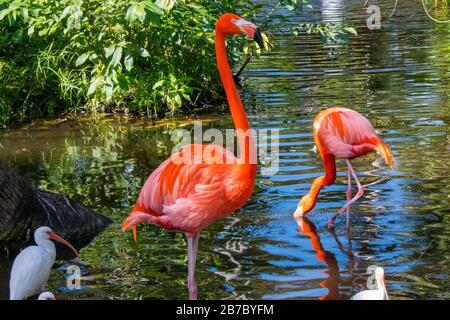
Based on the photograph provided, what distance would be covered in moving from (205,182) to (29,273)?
3.67 ft

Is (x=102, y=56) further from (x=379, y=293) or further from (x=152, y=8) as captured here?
(x=379, y=293)

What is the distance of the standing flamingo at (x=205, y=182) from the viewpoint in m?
4.69

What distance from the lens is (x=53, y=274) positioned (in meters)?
5.58

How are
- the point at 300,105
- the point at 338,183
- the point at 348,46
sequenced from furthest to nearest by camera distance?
the point at 348,46
the point at 300,105
the point at 338,183

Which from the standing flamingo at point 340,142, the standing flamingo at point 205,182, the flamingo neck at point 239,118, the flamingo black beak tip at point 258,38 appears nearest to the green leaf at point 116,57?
the standing flamingo at point 340,142

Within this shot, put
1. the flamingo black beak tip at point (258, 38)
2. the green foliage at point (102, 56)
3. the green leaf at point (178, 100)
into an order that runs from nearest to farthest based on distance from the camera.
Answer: the flamingo black beak tip at point (258, 38), the green foliage at point (102, 56), the green leaf at point (178, 100)

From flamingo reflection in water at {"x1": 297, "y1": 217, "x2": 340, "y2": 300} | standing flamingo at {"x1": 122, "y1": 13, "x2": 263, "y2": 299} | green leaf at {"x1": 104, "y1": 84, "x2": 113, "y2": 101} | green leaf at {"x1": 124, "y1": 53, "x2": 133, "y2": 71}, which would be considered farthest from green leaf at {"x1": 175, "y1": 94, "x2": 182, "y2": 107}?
standing flamingo at {"x1": 122, "y1": 13, "x2": 263, "y2": 299}

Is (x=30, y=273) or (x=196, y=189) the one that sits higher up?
(x=196, y=189)

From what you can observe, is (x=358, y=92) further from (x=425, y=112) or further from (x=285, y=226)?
(x=285, y=226)

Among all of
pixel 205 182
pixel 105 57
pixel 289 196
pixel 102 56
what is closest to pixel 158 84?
pixel 102 56

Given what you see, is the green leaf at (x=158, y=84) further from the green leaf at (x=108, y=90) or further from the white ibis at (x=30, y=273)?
the white ibis at (x=30, y=273)

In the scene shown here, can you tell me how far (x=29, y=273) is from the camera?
4.91 metres
